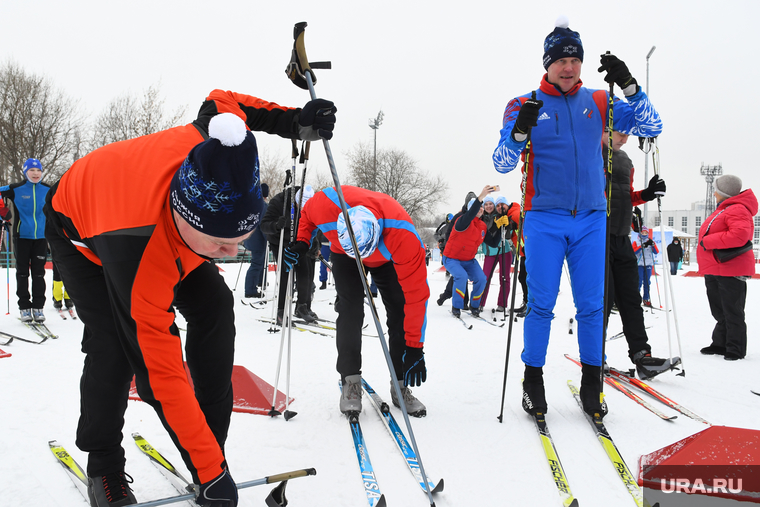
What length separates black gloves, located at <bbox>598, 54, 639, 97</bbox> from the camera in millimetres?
2621

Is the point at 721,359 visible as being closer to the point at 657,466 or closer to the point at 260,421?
the point at 657,466

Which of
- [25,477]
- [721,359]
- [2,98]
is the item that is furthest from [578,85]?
[2,98]

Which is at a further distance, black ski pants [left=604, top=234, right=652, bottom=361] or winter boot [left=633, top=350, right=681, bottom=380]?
black ski pants [left=604, top=234, right=652, bottom=361]

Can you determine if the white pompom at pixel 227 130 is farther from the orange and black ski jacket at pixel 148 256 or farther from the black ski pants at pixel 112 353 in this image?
the black ski pants at pixel 112 353

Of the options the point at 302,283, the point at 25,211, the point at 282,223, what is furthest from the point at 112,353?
the point at 25,211

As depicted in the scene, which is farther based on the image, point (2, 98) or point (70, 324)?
point (2, 98)

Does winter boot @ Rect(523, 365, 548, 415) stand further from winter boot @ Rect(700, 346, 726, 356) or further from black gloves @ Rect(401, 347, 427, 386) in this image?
winter boot @ Rect(700, 346, 726, 356)

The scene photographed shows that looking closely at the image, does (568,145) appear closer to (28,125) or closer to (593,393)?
(593,393)

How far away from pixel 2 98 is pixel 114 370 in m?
22.3

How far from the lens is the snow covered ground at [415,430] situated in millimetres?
2004

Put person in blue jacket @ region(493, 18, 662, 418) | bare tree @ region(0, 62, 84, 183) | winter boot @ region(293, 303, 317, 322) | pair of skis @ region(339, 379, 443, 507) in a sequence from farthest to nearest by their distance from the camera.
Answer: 1. bare tree @ region(0, 62, 84, 183)
2. winter boot @ region(293, 303, 317, 322)
3. person in blue jacket @ region(493, 18, 662, 418)
4. pair of skis @ region(339, 379, 443, 507)

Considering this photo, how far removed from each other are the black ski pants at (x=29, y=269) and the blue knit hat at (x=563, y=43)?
651cm

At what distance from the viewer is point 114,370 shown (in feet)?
5.79

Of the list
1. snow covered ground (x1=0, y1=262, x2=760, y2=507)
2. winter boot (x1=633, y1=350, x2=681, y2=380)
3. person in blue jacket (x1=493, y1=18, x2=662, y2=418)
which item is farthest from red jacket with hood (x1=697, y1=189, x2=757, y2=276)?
person in blue jacket (x1=493, y1=18, x2=662, y2=418)
